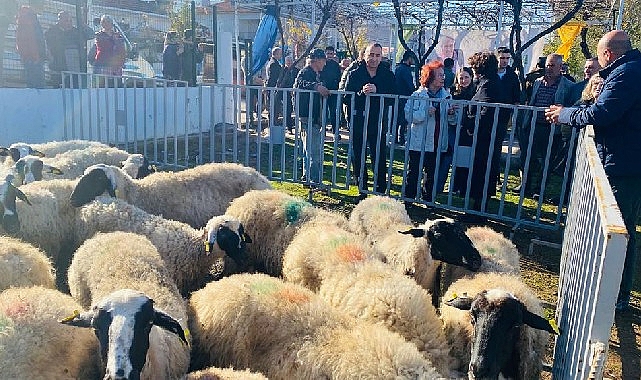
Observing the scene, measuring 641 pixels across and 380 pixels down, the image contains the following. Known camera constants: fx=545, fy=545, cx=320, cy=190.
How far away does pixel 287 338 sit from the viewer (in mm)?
2871

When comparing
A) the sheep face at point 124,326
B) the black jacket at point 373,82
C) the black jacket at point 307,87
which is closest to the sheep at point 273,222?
the sheep face at point 124,326

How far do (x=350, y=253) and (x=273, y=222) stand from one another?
111cm

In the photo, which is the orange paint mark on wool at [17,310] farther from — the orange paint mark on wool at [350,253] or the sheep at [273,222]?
the sheep at [273,222]

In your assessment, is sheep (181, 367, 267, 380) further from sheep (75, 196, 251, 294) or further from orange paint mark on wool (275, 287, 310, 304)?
sheep (75, 196, 251, 294)

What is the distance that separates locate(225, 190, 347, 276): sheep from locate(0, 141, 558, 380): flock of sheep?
12mm

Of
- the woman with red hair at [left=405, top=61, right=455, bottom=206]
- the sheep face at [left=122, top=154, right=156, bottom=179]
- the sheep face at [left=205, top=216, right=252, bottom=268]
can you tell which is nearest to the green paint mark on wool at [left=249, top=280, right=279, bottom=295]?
the sheep face at [left=205, top=216, right=252, bottom=268]

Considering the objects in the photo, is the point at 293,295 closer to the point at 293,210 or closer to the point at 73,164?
the point at 293,210

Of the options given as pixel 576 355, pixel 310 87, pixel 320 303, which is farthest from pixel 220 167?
pixel 576 355

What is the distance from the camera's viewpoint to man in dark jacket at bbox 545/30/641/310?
3.92m

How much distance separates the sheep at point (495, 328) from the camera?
113 inches

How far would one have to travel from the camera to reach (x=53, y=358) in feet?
8.66

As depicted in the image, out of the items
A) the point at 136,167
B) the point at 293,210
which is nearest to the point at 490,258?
the point at 293,210

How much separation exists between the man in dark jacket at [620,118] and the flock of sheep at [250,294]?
99 cm

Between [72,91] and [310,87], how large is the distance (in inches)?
171
